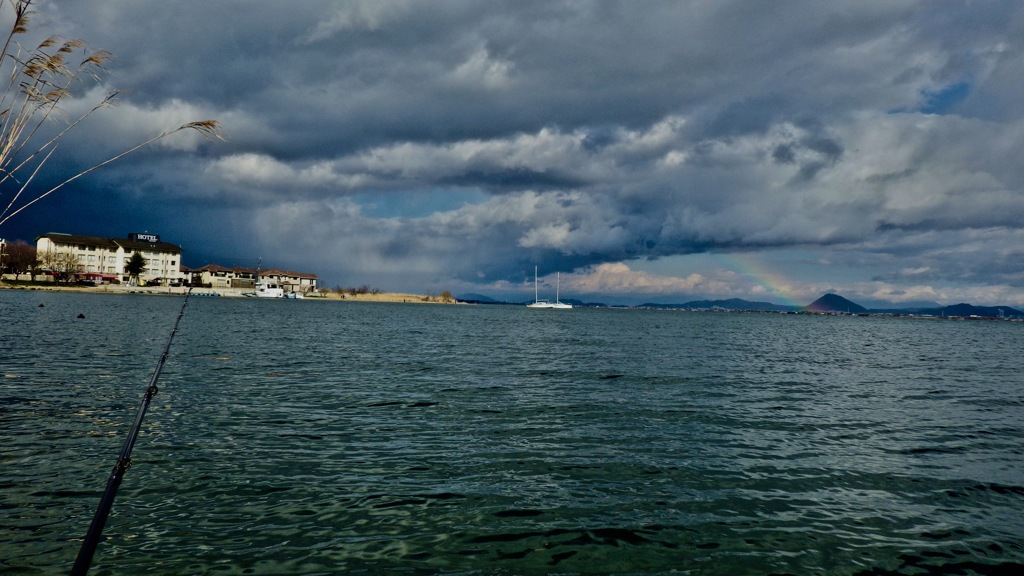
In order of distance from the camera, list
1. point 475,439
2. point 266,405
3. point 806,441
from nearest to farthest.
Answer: point 475,439
point 806,441
point 266,405

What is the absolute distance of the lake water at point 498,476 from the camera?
9828mm

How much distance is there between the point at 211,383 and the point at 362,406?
9.14m

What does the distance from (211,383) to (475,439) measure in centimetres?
1569

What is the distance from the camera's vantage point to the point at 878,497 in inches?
537

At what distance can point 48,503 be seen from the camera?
1120 cm

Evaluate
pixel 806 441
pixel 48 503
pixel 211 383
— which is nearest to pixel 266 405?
pixel 211 383

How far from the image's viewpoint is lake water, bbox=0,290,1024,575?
9828 millimetres

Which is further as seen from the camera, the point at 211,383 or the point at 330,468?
the point at 211,383

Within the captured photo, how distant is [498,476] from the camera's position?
1402 cm

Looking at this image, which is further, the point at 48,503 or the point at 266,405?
the point at 266,405

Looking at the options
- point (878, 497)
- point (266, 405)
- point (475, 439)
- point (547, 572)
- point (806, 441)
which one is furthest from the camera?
point (266, 405)

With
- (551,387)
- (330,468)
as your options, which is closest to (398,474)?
(330,468)

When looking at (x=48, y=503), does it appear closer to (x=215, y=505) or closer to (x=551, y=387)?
(x=215, y=505)

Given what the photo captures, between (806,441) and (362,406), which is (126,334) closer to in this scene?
(362,406)
